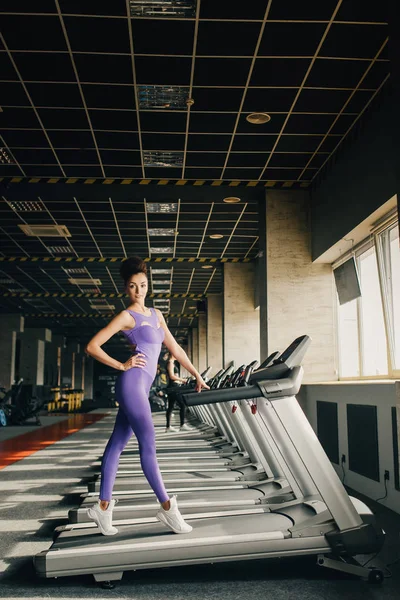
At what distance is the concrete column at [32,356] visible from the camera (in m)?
23.6

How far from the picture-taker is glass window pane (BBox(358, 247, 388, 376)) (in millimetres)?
6004

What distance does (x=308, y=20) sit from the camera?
14.1 ft

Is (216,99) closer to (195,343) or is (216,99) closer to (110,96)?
(110,96)

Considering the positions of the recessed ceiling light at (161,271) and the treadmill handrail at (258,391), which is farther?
the recessed ceiling light at (161,271)

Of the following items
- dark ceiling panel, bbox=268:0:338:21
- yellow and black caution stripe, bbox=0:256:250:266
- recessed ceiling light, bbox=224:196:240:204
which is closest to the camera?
dark ceiling panel, bbox=268:0:338:21

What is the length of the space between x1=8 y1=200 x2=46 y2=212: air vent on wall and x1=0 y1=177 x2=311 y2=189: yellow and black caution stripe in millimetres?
794

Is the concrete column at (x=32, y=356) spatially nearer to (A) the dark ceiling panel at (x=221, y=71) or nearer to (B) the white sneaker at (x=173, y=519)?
(A) the dark ceiling panel at (x=221, y=71)

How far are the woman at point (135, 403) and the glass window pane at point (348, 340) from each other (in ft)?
14.3

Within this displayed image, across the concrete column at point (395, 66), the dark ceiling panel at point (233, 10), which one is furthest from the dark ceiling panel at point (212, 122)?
the concrete column at point (395, 66)

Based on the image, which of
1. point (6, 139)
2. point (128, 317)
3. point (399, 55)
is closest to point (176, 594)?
point (128, 317)

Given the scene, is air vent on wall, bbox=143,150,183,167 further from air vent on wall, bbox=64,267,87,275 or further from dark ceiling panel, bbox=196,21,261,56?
air vent on wall, bbox=64,267,87,275

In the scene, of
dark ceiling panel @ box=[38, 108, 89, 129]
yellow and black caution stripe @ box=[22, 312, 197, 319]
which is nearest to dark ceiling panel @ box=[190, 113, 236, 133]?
dark ceiling panel @ box=[38, 108, 89, 129]

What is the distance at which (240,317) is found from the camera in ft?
41.2

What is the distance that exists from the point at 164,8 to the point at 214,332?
1221cm
